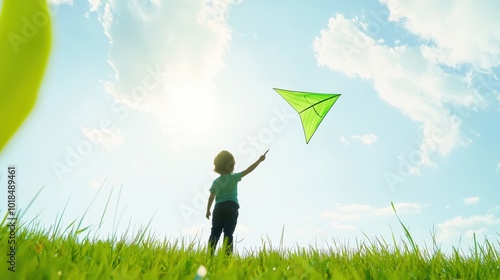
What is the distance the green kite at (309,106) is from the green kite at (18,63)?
5.50 metres

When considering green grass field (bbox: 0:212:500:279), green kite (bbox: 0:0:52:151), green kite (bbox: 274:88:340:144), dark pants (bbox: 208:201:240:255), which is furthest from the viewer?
dark pants (bbox: 208:201:240:255)

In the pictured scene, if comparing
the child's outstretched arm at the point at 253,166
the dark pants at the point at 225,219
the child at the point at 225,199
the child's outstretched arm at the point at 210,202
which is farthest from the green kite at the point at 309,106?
the child's outstretched arm at the point at 210,202

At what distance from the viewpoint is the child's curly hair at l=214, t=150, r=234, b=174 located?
6.97 meters

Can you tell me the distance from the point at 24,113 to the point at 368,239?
11.3 feet

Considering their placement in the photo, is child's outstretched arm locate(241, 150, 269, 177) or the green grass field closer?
the green grass field

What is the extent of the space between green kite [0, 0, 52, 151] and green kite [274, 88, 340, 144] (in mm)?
5502

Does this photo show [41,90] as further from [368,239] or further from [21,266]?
[368,239]

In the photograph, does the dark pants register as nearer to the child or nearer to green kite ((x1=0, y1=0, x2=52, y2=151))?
the child

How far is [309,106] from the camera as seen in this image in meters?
6.09

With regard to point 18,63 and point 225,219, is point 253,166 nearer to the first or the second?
point 225,219

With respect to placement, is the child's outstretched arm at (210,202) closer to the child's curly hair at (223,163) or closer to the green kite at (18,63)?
the child's curly hair at (223,163)

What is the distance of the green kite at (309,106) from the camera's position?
597 centimetres

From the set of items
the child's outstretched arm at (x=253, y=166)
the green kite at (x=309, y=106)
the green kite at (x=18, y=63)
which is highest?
the green kite at (x=309, y=106)

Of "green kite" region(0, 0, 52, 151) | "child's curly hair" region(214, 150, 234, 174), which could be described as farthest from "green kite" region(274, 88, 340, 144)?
"green kite" region(0, 0, 52, 151)
